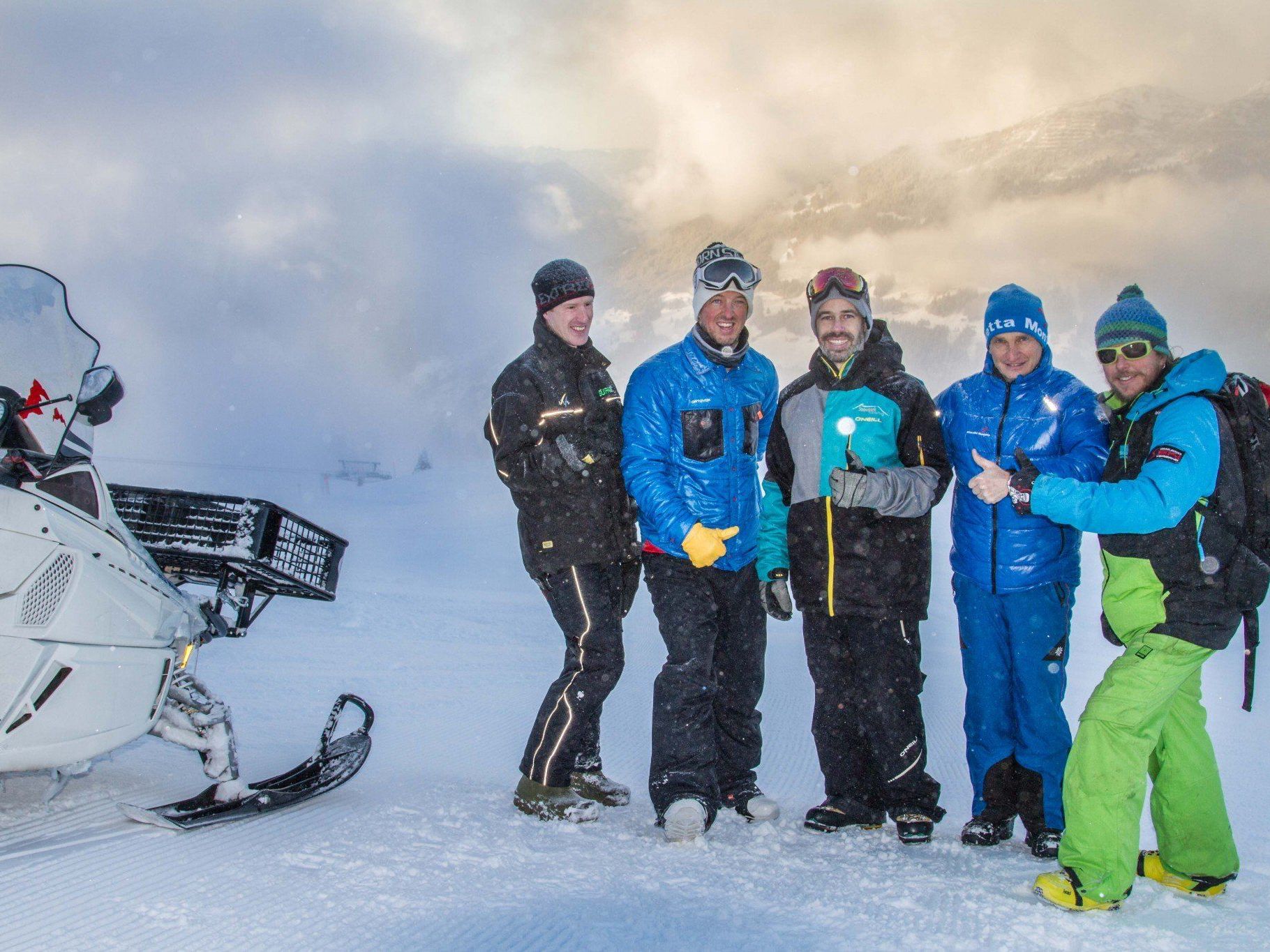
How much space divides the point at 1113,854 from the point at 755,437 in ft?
5.87

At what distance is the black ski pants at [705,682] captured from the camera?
9.72 ft

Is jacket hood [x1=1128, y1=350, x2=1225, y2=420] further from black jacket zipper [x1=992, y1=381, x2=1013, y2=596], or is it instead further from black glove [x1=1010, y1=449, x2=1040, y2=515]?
black jacket zipper [x1=992, y1=381, x2=1013, y2=596]

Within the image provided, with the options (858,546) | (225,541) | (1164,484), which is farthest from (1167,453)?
(225,541)

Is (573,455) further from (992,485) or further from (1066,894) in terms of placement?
(1066,894)

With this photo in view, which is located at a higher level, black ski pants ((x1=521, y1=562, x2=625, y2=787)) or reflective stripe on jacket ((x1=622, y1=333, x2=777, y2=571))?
reflective stripe on jacket ((x1=622, y1=333, x2=777, y2=571))

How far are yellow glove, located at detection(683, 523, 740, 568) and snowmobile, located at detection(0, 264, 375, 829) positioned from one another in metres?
1.44

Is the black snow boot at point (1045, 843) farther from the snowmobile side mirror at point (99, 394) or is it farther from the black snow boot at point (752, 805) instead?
the snowmobile side mirror at point (99, 394)

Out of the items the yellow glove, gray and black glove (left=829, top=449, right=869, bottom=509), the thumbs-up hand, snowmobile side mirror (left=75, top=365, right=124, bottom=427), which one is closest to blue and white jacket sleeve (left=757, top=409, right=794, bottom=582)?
gray and black glove (left=829, top=449, right=869, bottom=509)

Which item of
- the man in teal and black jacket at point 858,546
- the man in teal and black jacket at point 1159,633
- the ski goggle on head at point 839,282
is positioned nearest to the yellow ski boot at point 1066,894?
the man in teal and black jacket at point 1159,633

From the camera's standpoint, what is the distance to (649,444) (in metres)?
3.14

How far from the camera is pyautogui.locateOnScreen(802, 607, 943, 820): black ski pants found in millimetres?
3018

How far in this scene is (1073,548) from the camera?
3.02 meters

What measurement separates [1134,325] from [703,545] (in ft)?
5.19

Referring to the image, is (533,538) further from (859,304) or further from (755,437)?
(859,304)
